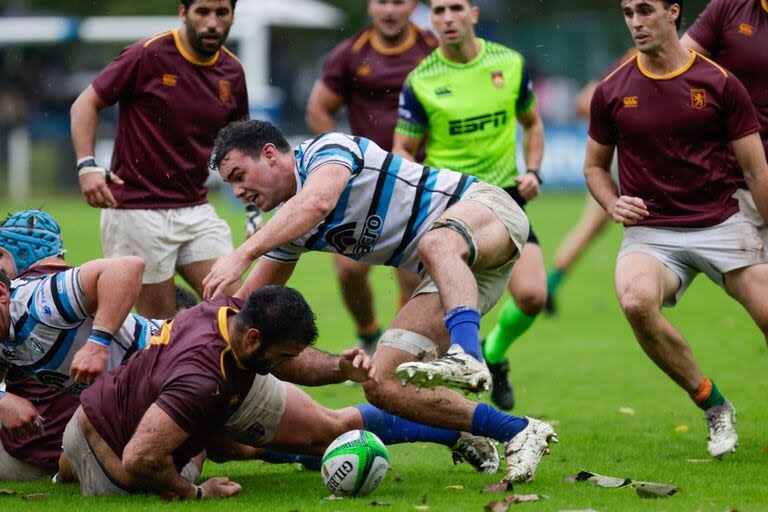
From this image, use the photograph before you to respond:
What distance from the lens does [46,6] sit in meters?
39.1

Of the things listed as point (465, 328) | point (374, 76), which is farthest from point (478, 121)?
point (465, 328)

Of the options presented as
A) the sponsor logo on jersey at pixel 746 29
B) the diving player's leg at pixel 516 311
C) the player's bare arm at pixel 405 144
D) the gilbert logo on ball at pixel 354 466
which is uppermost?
the sponsor logo on jersey at pixel 746 29

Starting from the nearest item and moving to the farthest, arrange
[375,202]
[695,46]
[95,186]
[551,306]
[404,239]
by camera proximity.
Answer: [375,202] → [404,239] → [695,46] → [95,186] → [551,306]

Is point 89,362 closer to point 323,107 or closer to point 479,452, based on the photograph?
point 479,452

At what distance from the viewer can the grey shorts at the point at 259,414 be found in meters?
6.09

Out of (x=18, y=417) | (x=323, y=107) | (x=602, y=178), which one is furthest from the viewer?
(x=323, y=107)

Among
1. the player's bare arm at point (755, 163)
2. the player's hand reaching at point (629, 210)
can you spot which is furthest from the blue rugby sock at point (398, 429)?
the player's bare arm at point (755, 163)

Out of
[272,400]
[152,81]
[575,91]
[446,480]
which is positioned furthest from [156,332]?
[575,91]

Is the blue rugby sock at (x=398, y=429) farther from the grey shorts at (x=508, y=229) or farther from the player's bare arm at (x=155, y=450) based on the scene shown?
the player's bare arm at (x=155, y=450)

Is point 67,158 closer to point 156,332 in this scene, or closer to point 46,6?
point 46,6

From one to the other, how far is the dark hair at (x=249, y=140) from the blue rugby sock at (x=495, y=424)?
1635 millimetres

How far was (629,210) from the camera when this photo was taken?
272 inches

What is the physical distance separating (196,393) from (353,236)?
4.37ft

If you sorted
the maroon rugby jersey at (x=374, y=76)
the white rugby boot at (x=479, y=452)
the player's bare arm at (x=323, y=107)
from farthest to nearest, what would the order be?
the player's bare arm at (x=323, y=107) < the maroon rugby jersey at (x=374, y=76) < the white rugby boot at (x=479, y=452)
